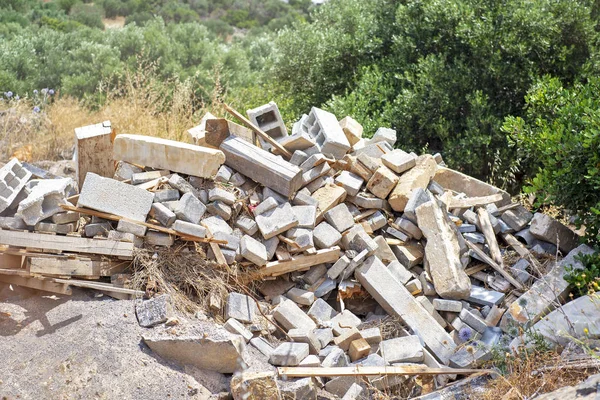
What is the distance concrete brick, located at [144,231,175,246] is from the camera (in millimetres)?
5339

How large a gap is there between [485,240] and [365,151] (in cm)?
147

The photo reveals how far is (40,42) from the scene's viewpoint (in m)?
12.4

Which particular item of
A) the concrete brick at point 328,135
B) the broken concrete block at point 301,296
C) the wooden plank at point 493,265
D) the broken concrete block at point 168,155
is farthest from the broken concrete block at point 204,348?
the wooden plank at point 493,265

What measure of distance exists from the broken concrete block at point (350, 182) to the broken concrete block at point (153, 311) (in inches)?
81.2

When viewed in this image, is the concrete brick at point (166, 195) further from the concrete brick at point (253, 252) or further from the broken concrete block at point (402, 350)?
the broken concrete block at point (402, 350)

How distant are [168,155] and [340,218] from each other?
1.66 m

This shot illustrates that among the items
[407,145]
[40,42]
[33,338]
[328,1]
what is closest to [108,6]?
[40,42]

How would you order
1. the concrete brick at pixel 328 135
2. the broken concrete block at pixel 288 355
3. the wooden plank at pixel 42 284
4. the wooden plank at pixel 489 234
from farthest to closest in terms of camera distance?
the concrete brick at pixel 328 135 < the wooden plank at pixel 489 234 < the wooden plank at pixel 42 284 < the broken concrete block at pixel 288 355

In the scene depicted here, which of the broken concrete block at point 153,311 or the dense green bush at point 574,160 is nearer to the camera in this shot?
the broken concrete block at point 153,311

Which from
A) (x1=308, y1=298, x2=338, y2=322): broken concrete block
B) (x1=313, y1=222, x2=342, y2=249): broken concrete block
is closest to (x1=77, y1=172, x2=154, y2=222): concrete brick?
(x1=313, y1=222, x2=342, y2=249): broken concrete block

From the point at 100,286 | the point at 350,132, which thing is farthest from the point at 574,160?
the point at 100,286

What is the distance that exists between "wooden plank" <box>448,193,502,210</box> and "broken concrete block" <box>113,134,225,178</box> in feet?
7.73

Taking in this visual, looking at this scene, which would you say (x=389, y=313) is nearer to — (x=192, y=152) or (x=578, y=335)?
(x=578, y=335)

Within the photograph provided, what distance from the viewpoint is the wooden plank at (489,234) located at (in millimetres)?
6055
